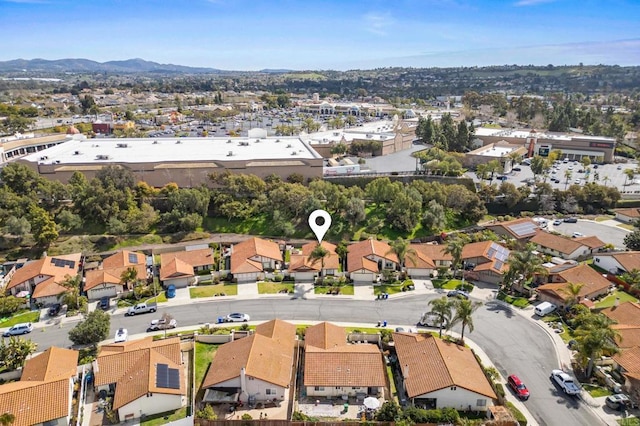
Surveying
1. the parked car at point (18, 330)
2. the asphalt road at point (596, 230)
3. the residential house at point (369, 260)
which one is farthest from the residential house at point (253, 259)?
the asphalt road at point (596, 230)

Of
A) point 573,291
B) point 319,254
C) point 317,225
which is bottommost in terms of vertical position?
point 573,291

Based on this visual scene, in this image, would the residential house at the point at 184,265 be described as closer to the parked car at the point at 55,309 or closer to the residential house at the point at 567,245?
the parked car at the point at 55,309

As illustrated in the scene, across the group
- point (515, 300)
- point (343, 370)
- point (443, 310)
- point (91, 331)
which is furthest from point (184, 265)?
point (515, 300)

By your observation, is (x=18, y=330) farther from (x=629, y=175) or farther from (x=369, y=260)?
(x=629, y=175)

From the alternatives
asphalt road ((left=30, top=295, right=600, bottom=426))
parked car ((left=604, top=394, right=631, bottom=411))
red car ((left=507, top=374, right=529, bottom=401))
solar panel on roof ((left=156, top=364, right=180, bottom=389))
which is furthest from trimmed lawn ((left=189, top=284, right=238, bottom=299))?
parked car ((left=604, top=394, right=631, bottom=411))

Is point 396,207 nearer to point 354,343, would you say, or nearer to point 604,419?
point 354,343

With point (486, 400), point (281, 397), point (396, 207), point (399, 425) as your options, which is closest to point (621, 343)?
point (486, 400)
